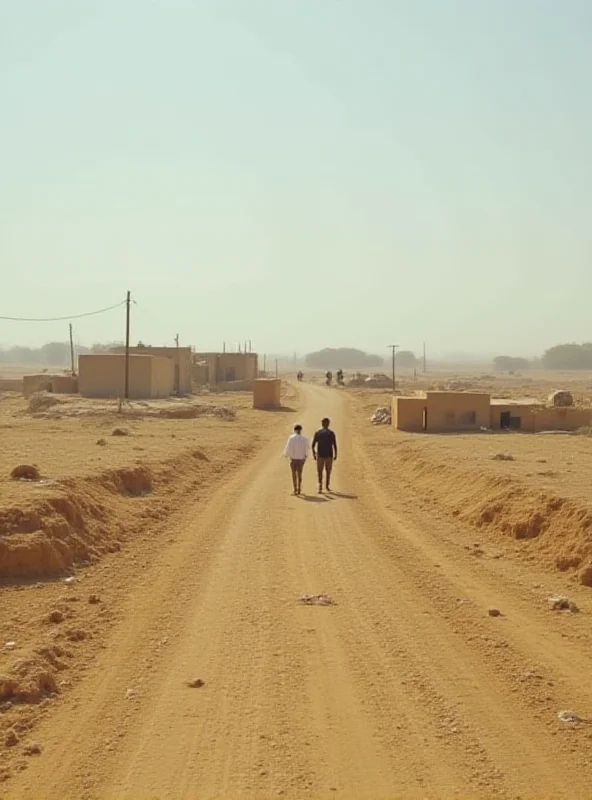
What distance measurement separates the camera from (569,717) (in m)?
7.03

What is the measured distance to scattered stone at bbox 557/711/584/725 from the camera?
6.98m

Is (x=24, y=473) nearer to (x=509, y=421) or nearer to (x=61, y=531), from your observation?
(x=61, y=531)

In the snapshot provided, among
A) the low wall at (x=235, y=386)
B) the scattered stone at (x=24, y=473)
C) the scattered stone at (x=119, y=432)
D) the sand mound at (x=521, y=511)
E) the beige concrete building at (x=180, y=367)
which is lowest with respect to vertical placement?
the sand mound at (x=521, y=511)

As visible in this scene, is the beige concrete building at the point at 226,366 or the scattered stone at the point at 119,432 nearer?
the scattered stone at the point at 119,432

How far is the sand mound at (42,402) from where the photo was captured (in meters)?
43.2

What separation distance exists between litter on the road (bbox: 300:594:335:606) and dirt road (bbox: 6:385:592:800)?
4.4 inches

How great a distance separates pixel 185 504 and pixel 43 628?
A: 835 centimetres

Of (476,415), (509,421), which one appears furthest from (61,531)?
(509,421)

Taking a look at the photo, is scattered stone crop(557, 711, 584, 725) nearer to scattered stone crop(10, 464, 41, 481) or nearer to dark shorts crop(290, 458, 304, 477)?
scattered stone crop(10, 464, 41, 481)

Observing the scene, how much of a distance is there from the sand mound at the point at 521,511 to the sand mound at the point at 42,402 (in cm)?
2685

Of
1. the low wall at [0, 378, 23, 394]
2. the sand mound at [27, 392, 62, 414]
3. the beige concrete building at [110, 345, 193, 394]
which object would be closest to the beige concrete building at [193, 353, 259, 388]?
the beige concrete building at [110, 345, 193, 394]

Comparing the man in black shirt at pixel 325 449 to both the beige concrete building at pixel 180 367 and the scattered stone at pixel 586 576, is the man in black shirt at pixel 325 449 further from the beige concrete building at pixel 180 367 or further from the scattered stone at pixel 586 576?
the beige concrete building at pixel 180 367

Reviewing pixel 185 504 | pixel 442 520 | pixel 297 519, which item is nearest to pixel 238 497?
pixel 185 504

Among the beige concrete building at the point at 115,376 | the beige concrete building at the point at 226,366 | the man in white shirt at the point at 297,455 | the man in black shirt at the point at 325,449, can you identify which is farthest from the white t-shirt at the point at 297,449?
the beige concrete building at the point at 226,366
